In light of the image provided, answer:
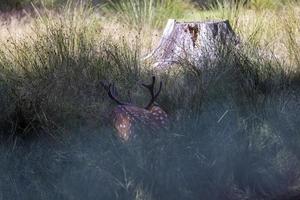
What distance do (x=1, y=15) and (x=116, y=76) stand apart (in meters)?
6.65

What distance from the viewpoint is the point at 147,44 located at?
28.1ft

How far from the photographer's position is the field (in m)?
4.35

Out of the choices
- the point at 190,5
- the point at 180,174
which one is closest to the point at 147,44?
the point at 180,174

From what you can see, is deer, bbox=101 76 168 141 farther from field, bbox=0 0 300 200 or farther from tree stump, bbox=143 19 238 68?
tree stump, bbox=143 19 238 68

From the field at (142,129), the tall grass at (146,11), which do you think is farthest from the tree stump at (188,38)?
the tall grass at (146,11)

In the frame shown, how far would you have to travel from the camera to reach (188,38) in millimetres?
7742

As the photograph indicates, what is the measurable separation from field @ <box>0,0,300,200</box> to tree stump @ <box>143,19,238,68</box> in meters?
0.36

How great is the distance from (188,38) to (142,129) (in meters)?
3.28

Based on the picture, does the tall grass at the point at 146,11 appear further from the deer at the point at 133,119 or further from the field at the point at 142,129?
the deer at the point at 133,119

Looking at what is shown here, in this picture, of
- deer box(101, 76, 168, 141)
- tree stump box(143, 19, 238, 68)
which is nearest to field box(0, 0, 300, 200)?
deer box(101, 76, 168, 141)

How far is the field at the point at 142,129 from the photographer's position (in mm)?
4352

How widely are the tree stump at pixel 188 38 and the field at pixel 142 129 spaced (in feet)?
1.17

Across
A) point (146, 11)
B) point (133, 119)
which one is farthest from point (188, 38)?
point (146, 11)

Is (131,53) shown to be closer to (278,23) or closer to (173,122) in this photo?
(173,122)
